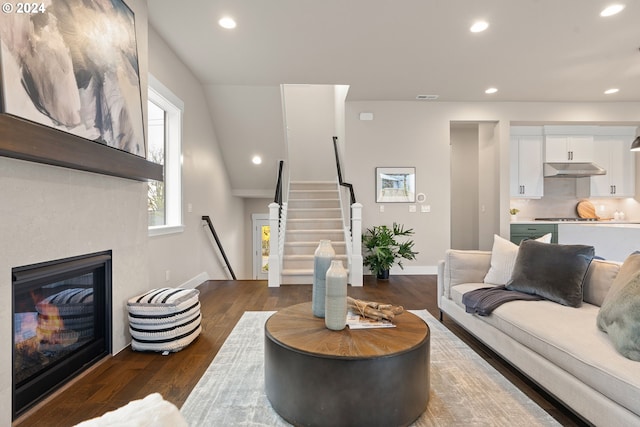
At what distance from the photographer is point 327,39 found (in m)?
3.67

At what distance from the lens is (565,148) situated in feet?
20.2

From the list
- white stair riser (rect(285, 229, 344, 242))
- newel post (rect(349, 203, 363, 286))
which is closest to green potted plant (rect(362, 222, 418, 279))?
newel post (rect(349, 203, 363, 286))

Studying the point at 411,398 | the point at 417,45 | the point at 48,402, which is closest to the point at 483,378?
the point at 411,398

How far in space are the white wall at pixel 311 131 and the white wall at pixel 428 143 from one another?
215 cm

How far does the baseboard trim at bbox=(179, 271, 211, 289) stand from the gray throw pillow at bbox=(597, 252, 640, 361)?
4.17 m

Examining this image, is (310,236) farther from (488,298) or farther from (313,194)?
(488,298)

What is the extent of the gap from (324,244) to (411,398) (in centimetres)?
92

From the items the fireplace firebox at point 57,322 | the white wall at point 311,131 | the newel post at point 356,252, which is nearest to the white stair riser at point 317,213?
the newel post at point 356,252

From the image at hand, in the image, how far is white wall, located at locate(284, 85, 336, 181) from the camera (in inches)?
314

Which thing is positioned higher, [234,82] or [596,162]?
[234,82]

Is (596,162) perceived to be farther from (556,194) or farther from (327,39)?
(327,39)

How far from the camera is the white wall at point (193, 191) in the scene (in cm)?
372

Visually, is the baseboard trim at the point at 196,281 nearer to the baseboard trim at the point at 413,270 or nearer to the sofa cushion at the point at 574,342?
the baseboard trim at the point at 413,270

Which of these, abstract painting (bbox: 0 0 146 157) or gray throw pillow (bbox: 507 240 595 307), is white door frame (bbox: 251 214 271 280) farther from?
gray throw pillow (bbox: 507 240 595 307)
